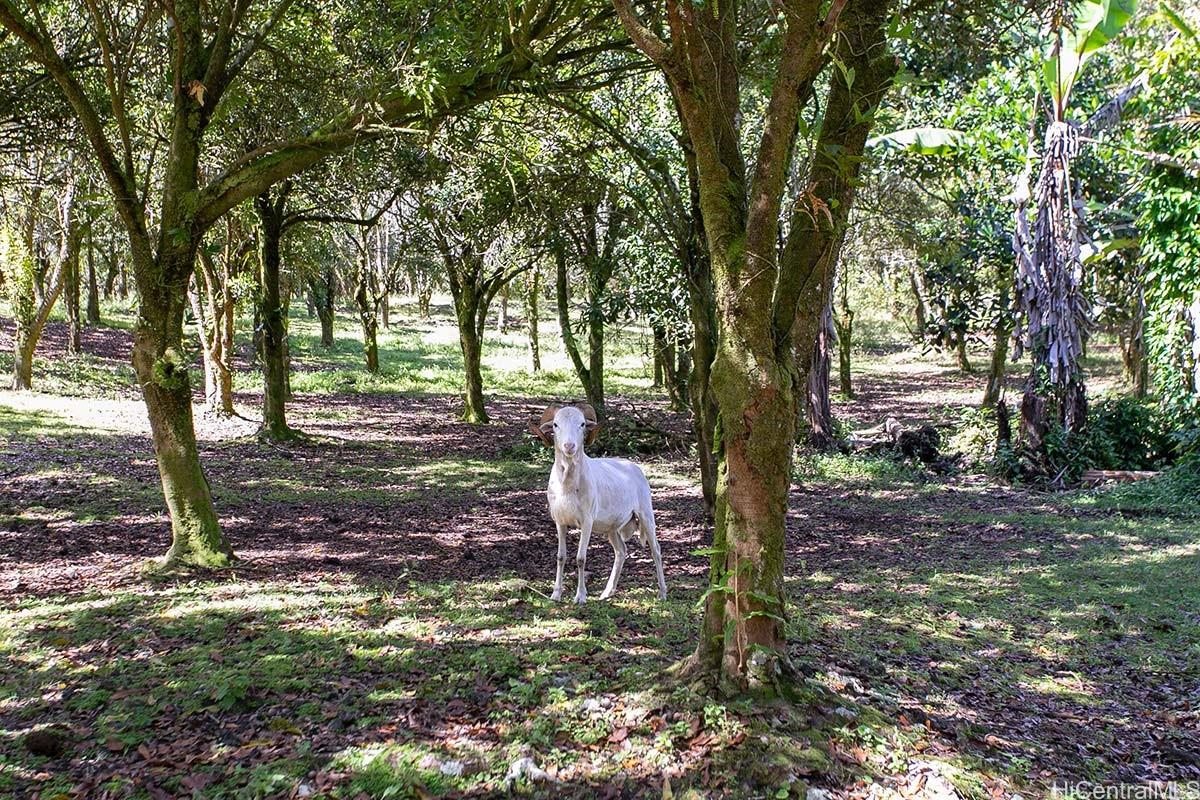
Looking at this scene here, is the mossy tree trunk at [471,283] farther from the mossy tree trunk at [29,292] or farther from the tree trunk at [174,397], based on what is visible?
the tree trunk at [174,397]

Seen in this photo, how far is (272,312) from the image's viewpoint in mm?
17578

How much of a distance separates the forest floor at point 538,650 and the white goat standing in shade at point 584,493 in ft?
1.52

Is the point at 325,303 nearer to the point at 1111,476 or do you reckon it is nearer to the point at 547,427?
the point at 1111,476

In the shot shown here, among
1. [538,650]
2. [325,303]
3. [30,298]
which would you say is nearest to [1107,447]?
[538,650]

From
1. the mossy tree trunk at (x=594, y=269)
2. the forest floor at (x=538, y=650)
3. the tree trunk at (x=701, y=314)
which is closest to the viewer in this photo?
the forest floor at (x=538, y=650)

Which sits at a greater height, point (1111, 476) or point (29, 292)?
point (29, 292)

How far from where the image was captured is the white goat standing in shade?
7543 mm

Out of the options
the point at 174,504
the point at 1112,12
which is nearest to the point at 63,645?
the point at 174,504

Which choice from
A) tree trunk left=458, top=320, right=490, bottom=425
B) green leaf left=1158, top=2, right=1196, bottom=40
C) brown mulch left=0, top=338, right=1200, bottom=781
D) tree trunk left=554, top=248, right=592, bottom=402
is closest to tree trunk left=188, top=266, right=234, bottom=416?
brown mulch left=0, top=338, right=1200, bottom=781

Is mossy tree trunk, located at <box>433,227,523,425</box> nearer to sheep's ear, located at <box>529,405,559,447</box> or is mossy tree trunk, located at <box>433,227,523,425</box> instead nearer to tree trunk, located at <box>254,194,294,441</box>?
tree trunk, located at <box>254,194,294,441</box>

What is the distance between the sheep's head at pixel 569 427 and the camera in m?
7.37

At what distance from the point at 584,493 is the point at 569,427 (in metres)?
0.70

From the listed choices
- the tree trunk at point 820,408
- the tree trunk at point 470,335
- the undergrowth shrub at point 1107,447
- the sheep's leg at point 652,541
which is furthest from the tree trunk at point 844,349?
the sheep's leg at point 652,541

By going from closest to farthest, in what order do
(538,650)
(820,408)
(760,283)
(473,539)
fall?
(760,283), (538,650), (473,539), (820,408)
